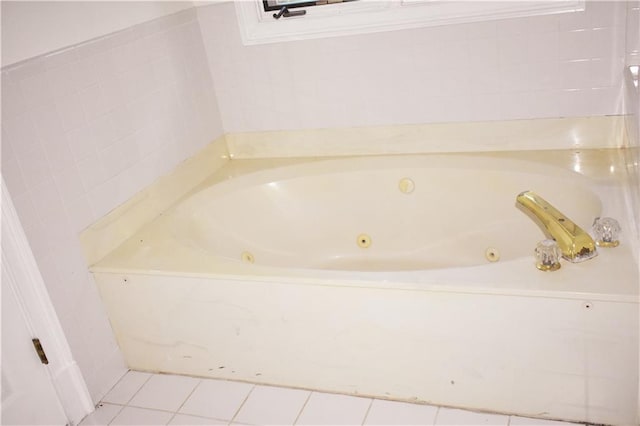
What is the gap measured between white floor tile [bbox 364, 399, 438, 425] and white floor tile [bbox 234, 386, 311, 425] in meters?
0.25

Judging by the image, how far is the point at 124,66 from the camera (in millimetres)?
2432

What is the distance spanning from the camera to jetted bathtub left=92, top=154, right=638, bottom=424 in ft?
5.85

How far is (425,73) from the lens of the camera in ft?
8.68

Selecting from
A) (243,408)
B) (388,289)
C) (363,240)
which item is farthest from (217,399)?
(363,240)

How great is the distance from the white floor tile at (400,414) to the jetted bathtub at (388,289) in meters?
0.03

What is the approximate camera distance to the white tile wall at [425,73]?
2.41 metres

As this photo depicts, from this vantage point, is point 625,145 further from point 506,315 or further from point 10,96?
point 10,96

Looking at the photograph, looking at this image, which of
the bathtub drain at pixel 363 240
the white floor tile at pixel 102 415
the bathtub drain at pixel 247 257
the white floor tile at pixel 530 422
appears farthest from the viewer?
the bathtub drain at pixel 363 240

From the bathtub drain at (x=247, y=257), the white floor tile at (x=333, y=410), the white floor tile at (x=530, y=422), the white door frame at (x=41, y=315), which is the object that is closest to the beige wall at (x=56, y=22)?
the white door frame at (x=41, y=315)

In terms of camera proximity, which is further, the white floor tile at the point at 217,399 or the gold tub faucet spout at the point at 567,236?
the white floor tile at the point at 217,399

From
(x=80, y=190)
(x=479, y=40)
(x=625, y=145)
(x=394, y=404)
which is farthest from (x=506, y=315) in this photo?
(x=80, y=190)

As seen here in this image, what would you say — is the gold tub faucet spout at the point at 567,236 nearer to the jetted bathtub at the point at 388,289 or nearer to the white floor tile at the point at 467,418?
the jetted bathtub at the point at 388,289

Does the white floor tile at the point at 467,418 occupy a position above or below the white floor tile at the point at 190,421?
above

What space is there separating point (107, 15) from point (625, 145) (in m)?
2.00
